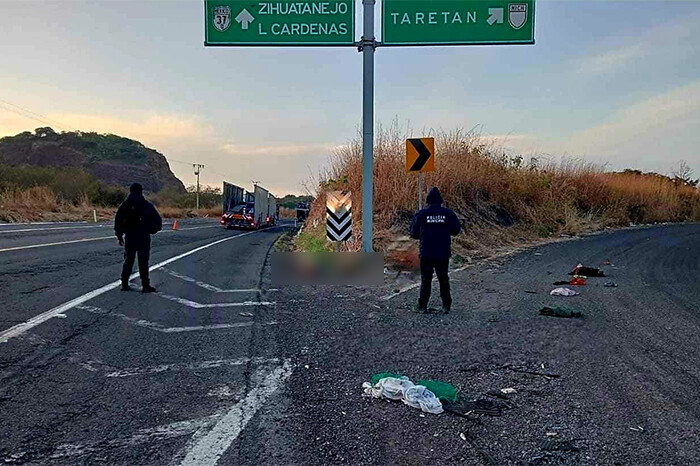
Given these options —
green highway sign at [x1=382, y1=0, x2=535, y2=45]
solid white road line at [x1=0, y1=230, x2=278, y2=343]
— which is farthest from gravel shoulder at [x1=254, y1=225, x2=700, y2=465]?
green highway sign at [x1=382, y1=0, x2=535, y2=45]

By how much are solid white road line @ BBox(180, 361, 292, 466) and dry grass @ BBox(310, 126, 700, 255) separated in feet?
31.3

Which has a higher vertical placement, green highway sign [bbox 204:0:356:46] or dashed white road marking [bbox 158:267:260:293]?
green highway sign [bbox 204:0:356:46]

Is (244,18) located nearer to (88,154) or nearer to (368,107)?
(368,107)

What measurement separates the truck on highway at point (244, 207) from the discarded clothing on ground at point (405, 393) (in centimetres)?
3378

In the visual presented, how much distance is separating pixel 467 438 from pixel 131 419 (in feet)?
7.86

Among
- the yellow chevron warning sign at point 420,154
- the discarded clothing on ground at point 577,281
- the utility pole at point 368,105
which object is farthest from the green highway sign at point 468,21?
the discarded clothing on ground at point 577,281

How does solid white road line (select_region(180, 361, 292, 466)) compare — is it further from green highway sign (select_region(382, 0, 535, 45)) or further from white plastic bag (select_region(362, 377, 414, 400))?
green highway sign (select_region(382, 0, 535, 45))

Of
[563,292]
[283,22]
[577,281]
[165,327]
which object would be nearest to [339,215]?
[283,22]

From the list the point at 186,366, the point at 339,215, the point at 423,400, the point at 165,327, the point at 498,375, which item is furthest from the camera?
the point at 339,215

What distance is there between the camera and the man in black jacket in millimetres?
8156

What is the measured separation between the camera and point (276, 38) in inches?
481

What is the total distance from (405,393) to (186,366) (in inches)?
87.2

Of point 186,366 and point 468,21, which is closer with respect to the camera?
point 186,366

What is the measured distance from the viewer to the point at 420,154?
11266 mm
